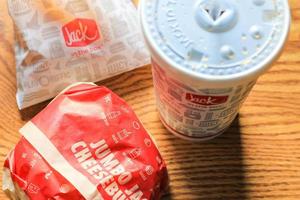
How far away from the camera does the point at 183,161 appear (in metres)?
0.58

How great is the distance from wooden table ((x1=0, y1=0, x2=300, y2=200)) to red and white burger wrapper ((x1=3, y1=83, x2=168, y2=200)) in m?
0.06

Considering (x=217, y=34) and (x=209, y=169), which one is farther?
(x=209, y=169)

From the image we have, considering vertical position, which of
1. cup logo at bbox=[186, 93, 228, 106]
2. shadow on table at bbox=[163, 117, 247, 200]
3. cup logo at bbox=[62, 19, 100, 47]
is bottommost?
shadow on table at bbox=[163, 117, 247, 200]

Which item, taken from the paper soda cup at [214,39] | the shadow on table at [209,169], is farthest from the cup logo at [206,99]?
the shadow on table at [209,169]

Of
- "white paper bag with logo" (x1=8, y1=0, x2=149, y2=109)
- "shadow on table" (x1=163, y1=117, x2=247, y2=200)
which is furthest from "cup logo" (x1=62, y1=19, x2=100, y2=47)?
"shadow on table" (x1=163, y1=117, x2=247, y2=200)

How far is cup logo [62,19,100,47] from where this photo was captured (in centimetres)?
61

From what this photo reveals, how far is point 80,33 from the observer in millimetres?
614

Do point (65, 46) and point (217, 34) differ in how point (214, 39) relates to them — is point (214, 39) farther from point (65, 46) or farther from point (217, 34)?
point (65, 46)

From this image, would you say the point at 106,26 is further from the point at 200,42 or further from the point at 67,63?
the point at 200,42

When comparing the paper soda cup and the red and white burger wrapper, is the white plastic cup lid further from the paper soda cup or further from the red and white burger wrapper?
the red and white burger wrapper

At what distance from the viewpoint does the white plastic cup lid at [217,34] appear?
16.4 inches

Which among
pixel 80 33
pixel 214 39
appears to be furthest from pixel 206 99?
pixel 80 33

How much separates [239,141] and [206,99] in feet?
0.51

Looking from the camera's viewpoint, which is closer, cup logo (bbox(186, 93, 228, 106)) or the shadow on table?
cup logo (bbox(186, 93, 228, 106))
